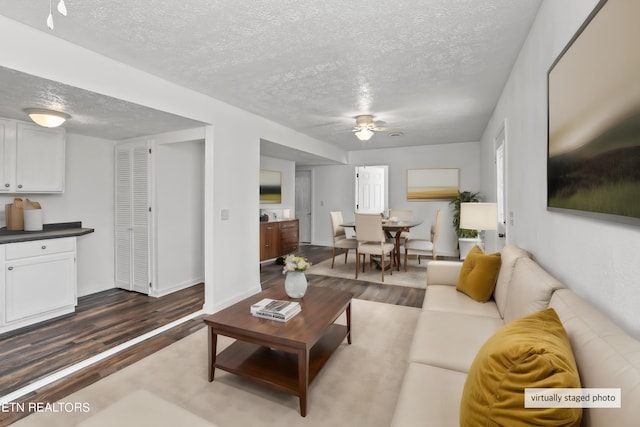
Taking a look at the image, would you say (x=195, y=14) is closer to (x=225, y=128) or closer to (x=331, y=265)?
(x=225, y=128)

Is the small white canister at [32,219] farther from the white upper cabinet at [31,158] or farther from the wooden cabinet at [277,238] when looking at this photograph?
the wooden cabinet at [277,238]

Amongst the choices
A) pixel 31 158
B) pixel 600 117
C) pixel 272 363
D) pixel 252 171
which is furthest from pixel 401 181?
pixel 31 158

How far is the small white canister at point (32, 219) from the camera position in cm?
333

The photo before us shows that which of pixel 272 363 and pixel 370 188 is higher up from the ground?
pixel 370 188

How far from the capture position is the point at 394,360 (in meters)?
2.38

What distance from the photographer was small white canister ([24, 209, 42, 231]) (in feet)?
10.9

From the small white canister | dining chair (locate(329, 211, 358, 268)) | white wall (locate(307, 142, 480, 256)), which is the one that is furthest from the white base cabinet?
white wall (locate(307, 142, 480, 256))

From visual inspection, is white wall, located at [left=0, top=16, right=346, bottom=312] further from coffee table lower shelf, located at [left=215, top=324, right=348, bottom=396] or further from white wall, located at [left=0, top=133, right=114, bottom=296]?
coffee table lower shelf, located at [left=215, top=324, right=348, bottom=396]

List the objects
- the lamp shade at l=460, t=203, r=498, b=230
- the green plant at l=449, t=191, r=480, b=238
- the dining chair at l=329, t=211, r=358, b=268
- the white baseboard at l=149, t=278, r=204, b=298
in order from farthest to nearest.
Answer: the green plant at l=449, t=191, r=480, b=238, the dining chair at l=329, t=211, r=358, b=268, the white baseboard at l=149, t=278, r=204, b=298, the lamp shade at l=460, t=203, r=498, b=230

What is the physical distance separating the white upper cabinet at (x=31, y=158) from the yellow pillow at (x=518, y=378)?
436 centimetres

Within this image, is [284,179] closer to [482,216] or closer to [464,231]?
[464,231]

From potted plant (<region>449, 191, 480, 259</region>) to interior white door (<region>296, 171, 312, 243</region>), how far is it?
3576 millimetres

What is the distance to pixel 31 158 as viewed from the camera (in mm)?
3305

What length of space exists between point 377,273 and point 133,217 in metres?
3.72
